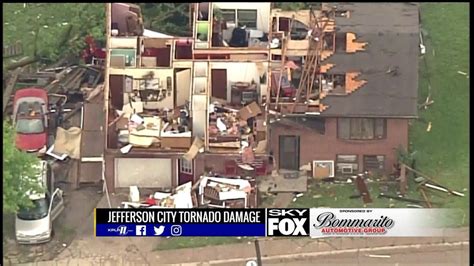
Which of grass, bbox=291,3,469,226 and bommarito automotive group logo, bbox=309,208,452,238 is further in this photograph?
grass, bbox=291,3,469,226

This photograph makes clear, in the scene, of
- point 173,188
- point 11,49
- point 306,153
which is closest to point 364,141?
point 306,153

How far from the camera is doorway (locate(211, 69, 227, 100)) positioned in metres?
23.8

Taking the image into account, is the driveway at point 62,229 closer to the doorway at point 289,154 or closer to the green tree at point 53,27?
the doorway at point 289,154

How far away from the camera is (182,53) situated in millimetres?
24422

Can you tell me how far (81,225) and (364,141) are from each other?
19.8 ft

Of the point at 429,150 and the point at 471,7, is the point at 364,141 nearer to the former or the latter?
the point at 429,150

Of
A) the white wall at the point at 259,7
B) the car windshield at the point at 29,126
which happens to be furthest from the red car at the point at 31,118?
the white wall at the point at 259,7

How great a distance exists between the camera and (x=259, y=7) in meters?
26.3

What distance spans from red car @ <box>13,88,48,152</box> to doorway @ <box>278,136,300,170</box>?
194 inches

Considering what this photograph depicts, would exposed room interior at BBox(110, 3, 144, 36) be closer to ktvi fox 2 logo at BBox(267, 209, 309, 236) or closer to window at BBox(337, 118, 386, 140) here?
window at BBox(337, 118, 386, 140)

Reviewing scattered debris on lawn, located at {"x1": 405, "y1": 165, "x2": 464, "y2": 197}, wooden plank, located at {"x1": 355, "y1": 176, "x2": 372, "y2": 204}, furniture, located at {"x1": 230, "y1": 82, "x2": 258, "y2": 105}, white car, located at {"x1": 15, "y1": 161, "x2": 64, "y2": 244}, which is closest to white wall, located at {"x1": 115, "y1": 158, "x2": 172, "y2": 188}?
white car, located at {"x1": 15, "y1": 161, "x2": 64, "y2": 244}

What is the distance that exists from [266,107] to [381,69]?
8.22 ft

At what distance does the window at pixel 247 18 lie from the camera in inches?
1035

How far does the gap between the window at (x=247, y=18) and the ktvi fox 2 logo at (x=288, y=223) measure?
262 inches
